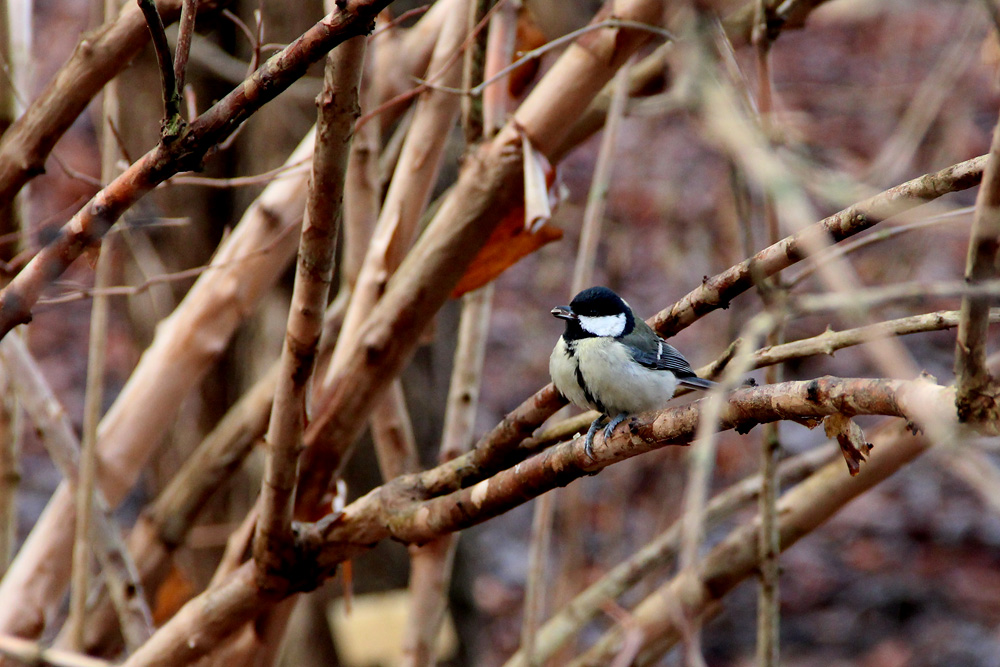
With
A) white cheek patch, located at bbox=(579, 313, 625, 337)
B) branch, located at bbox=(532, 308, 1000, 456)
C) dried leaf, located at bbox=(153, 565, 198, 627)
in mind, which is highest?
white cheek patch, located at bbox=(579, 313, 625, 337)

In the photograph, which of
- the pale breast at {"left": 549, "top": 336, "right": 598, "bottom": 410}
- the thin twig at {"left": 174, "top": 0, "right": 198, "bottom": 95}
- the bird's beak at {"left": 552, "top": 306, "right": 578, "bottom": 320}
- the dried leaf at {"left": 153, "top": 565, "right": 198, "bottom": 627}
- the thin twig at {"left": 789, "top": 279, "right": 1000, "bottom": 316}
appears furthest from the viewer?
the dried leaf at {"left": 153, "top": 565, "right": 198, "bottom": 627}

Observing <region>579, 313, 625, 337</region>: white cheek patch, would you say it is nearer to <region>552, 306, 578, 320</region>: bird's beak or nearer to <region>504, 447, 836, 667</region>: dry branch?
<region>552, 306, 578, 320</region>: bird's beak

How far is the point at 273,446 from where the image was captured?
195cm

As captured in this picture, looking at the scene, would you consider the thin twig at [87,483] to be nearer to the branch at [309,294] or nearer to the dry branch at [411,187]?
the branch at [309,294]

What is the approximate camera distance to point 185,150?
1479mm

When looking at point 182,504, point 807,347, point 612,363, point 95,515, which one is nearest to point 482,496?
point 612,363

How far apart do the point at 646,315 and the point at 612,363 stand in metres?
4.47

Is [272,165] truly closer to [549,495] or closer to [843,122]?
[549,495]

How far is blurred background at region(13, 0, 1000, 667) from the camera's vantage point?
3.88 meters

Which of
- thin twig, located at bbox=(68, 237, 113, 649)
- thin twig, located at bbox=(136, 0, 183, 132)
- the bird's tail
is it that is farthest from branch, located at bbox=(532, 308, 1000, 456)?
thin twig, located at bbox=(68, 237, 113, 649)

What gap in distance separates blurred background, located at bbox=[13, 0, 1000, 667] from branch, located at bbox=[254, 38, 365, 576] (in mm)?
340

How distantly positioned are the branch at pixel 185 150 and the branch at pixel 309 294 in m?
0.11

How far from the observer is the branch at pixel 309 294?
155 cm

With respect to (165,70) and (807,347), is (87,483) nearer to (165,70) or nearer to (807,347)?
(165,70)
